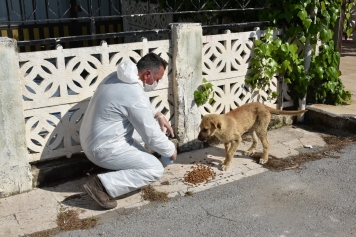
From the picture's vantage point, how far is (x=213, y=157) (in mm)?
5770

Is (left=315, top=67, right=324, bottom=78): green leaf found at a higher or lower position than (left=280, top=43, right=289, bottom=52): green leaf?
lower

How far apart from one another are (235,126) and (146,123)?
56.7 inches

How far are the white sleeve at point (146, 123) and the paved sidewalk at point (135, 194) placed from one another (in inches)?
25.3

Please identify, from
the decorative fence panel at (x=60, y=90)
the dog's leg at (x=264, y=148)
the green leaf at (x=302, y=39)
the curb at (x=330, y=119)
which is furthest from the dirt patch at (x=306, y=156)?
the decorative fence panel at (x=60, y=90)

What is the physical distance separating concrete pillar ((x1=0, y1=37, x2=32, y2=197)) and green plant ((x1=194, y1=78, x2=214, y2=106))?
217 centimetres

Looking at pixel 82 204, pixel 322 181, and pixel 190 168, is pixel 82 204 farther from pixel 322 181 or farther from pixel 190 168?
pixel 322 181

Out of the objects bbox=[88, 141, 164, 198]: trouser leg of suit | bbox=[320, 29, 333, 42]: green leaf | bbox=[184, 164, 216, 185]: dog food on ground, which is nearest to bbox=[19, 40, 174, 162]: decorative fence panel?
bbox=[88, 141, 164, 198]: trouser leg of suit

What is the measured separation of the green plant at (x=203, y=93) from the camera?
566 cm

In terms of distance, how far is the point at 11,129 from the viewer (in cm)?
454

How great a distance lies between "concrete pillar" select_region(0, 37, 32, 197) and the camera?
436 centimetres

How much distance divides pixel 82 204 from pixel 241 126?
217cm

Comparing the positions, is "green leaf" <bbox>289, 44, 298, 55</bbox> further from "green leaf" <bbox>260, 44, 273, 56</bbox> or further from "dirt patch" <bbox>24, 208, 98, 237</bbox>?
"dirt patch" <bbox>24, 208, 98, 237</bbox>

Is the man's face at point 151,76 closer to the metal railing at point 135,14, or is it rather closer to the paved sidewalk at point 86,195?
the metal railing at point 135,14

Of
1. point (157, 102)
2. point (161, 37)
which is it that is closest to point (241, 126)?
point (157, 102)
